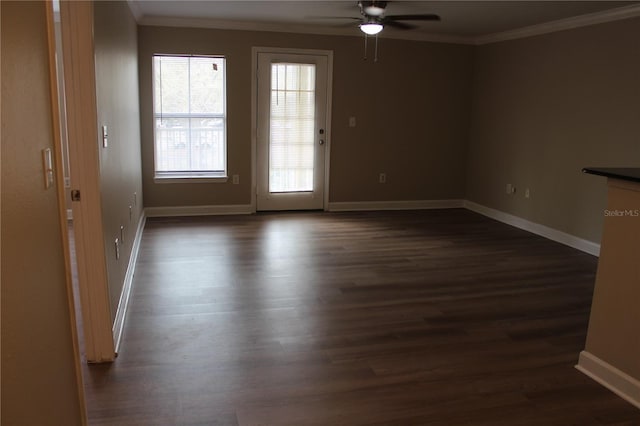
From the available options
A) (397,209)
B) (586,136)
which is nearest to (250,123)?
(397,209)

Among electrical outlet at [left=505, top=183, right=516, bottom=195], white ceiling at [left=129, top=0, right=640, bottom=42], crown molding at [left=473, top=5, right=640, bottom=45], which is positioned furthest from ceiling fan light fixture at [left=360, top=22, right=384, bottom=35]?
electrical outlet at [left=505, top=183, right=516, bottom=195]

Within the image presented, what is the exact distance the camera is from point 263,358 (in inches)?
112

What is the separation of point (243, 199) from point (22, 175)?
207 inches

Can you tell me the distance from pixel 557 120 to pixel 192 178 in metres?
4.19

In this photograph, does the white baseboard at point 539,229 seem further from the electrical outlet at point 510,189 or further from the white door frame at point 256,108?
the white door frame at point 256,108

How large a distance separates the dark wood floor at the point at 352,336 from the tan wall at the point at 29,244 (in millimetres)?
865

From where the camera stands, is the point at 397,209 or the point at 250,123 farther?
the point at 397,209

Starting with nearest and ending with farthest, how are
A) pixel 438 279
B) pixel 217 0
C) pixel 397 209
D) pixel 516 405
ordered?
pixel 516 405, pixel 438 279, pixel 217 0, pixel 397 209

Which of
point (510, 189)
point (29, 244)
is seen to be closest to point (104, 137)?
point (29, 244)

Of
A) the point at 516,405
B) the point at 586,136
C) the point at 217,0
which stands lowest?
the point at 516,405

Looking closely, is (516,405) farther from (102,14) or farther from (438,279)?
(102,14)

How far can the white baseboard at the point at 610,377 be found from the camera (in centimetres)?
251

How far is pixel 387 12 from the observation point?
16.9 ft

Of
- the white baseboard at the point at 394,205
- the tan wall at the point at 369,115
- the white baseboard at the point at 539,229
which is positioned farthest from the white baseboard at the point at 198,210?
the white baseboard at the point at 539,229
